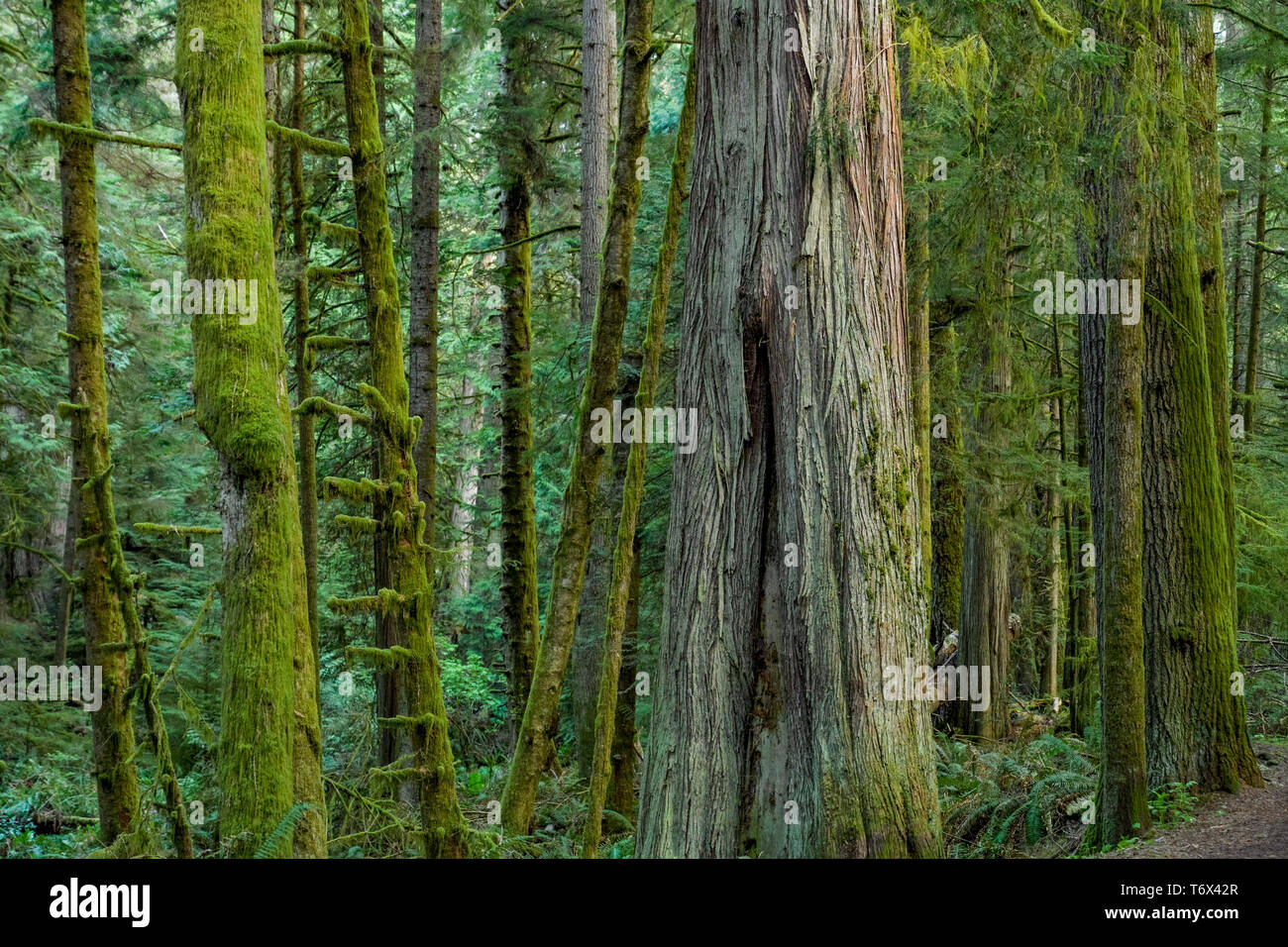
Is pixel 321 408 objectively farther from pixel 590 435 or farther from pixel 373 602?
pixel 590 435

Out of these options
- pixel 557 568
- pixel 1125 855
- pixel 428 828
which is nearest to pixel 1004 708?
pixel 1125 855

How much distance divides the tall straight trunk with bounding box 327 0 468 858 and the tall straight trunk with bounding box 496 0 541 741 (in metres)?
5.72

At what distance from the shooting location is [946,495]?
13305mm

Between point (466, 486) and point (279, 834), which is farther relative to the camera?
point (466, 486)

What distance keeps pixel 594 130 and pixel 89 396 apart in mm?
6096

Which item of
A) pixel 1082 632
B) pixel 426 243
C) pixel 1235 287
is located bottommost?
pixel 1082 632

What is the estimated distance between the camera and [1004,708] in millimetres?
13430

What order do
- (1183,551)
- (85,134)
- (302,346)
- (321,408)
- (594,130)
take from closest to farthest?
(85,134)
(321,408)
(1183,551)
(302,346)
(594,130)

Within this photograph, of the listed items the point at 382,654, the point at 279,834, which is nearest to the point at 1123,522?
the point at 382,654

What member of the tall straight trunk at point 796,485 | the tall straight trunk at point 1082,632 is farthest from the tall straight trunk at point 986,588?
the tall straight trunk at point 796,485

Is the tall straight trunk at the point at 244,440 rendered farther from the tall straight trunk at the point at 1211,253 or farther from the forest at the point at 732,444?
the tall straight trunk at the point at 1211,253

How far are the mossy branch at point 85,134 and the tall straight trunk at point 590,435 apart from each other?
2828 millimetres

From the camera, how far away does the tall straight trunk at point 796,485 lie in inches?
190

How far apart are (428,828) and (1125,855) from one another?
4358 millimetres
